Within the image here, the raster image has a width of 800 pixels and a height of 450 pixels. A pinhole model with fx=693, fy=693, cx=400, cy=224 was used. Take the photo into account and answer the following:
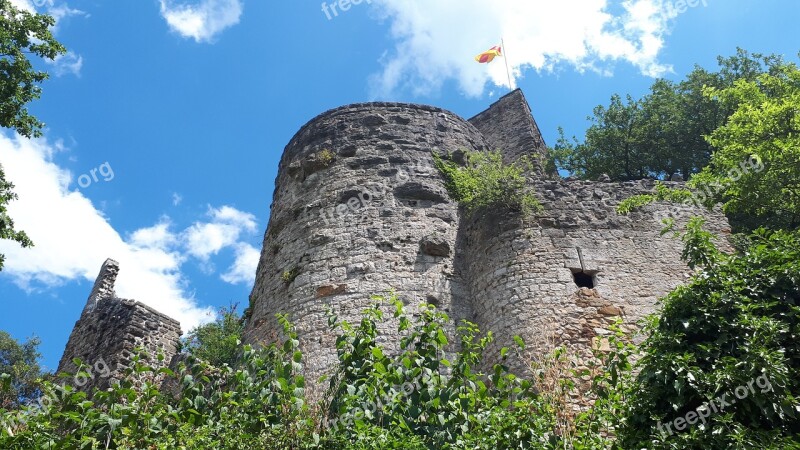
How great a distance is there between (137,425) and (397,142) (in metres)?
7.08

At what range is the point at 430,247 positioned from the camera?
10766 mm

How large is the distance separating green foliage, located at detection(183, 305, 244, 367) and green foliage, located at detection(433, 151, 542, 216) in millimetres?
4747

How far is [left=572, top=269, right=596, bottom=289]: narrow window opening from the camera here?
32.3 feet

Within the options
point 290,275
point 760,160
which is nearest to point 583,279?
point 760,160

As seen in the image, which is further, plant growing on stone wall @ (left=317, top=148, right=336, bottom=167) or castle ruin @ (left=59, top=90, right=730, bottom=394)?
plant growing on stone wall @ (left=317, top=148, right=336, bottom=167)

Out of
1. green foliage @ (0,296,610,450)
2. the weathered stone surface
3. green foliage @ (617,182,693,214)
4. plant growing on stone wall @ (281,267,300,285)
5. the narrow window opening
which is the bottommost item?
green foliage @ (0,296,610,450)

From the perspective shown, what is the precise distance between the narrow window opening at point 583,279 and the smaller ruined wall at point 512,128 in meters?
6.25

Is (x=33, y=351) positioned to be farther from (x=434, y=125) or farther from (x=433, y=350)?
(x=433, y=350)

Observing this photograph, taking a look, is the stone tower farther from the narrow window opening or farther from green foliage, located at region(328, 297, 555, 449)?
green foliage, located at region(328, 297, 555, 449)

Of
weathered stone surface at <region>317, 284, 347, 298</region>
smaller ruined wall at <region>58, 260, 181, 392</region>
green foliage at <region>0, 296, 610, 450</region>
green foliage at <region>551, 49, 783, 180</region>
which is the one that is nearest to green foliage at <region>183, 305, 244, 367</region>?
smaller ruined wall at <region>58, 260, 181, 392</region>

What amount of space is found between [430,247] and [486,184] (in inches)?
54.5

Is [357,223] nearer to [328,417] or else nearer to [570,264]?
[570,264]

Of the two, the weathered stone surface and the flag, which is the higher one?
the flag

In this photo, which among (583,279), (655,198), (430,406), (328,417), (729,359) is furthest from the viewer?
(655,198)
